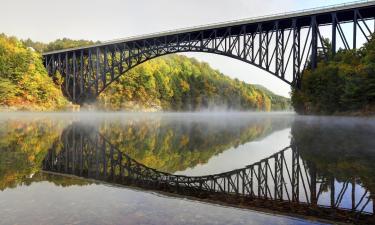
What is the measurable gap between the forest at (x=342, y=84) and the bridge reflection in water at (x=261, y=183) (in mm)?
27354

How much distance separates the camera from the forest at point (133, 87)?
252ft

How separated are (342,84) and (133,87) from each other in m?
80.7

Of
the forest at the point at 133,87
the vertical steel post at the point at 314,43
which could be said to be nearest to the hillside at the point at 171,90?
the forest at the point at 133,87

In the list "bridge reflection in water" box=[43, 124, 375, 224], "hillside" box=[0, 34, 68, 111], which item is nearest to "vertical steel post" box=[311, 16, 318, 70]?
"bridge reflection in water" box=[43, 124, 375, 224]

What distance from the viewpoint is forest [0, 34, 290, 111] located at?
76.7 meters

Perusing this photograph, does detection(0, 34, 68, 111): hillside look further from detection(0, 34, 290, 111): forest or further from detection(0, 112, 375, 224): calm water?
detection(0, 112, 375, 224): calm water

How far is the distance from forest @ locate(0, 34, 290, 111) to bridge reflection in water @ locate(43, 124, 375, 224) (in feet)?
224

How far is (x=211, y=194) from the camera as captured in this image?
8.10 metres

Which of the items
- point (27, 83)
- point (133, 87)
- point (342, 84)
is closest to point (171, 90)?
point (133, 87)

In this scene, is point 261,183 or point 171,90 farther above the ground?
point 171,90

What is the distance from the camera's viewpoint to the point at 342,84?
131 ft

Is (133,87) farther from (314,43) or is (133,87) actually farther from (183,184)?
(183,184)

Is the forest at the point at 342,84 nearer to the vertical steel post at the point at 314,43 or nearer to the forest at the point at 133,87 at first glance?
the vertical steel post at the point at 314,43

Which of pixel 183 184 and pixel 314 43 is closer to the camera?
pixel 183 184
